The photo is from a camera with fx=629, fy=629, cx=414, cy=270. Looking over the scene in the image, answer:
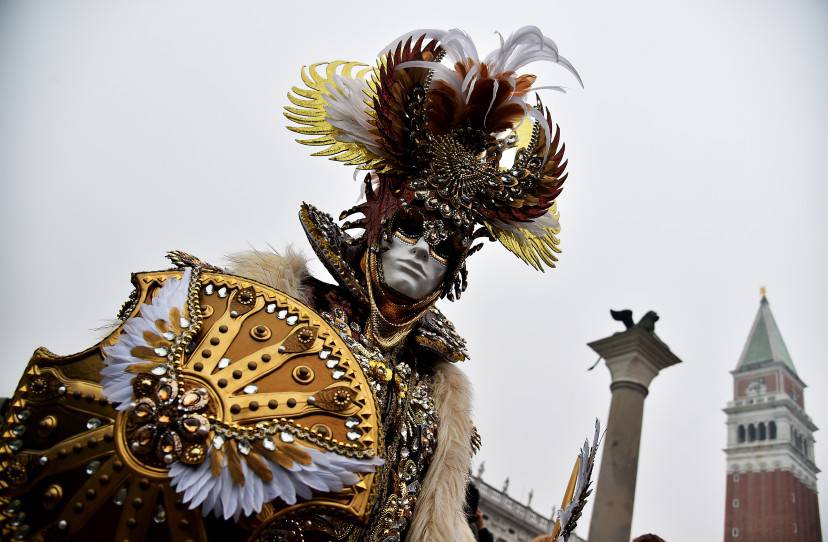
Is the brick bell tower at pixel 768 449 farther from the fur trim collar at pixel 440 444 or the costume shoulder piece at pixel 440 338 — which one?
the fur trim collar at pixel 440 444

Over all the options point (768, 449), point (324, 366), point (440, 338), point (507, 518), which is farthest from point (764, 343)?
point (324, 366)

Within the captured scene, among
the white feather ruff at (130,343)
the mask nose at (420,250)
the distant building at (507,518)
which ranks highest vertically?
the distant building at (507,518)

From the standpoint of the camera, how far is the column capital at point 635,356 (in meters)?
8.23

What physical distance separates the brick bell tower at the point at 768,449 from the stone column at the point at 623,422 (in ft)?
197

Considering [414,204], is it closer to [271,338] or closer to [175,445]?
[271,338]

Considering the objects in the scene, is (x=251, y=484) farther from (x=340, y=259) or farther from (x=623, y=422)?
(x=623, y=422)

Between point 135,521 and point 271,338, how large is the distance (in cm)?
59

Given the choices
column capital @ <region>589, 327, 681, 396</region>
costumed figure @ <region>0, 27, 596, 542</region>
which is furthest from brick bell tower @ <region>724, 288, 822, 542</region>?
costumed figure @ <region>0, 27, 596, 542</region>

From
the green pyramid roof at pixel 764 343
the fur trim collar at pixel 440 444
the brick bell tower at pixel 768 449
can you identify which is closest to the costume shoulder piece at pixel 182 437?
the fur trim collar at pixel 440 444

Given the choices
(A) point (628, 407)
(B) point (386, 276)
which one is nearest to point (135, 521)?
(B) point (386, 276)

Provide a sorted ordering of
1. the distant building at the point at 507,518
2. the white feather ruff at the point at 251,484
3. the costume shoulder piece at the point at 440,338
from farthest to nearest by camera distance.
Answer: the distant building at the point at 507,518, the costume shoulder piece at the point at 440,338, the white feather ruff at the point at 251,484

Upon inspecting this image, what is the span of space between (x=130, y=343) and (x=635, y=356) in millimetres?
7554

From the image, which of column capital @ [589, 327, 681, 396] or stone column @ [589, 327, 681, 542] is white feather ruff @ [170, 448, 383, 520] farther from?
column capital @ [589, 327, 681, 396]

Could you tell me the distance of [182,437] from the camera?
61.5 inches
